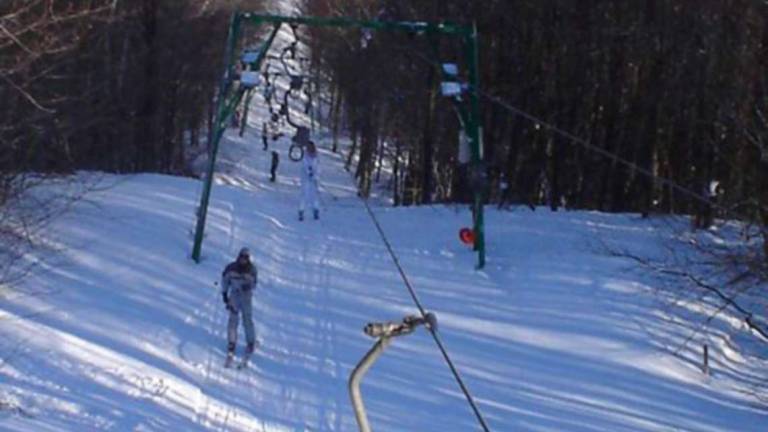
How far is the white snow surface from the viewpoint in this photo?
1612cm

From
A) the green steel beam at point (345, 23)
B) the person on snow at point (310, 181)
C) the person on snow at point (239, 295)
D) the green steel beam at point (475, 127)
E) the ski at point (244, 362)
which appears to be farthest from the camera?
the person on snow at point (310, 181)

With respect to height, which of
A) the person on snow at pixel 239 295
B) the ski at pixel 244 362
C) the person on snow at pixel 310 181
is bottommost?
the ski at pixel 244 362

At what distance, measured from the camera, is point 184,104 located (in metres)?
52.5

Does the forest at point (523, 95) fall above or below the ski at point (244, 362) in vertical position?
above

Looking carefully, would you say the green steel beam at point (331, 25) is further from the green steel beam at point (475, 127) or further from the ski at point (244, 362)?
the ski at point (244, 362)

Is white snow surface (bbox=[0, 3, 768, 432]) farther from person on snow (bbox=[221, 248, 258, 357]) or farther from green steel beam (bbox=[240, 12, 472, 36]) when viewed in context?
green steel beam (bbox=[240, 12, 472, 36])

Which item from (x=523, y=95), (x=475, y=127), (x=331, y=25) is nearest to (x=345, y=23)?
(x=331, y=25)

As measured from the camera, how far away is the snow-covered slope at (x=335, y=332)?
16078 millimetres

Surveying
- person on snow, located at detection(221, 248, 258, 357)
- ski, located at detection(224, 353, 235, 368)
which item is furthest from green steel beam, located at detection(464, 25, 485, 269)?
ski, located at detection(224, 353, 235, 368)

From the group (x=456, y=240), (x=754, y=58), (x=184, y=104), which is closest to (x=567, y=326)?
(x=754, y=58)

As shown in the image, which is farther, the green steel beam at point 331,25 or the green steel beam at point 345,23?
the green steel beam at point 331,25

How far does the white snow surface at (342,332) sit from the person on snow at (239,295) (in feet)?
1.28

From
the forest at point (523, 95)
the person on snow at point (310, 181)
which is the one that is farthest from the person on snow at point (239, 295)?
the person on snow at point (310, 181)

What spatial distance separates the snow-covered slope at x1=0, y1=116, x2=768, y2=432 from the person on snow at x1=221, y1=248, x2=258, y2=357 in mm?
449
